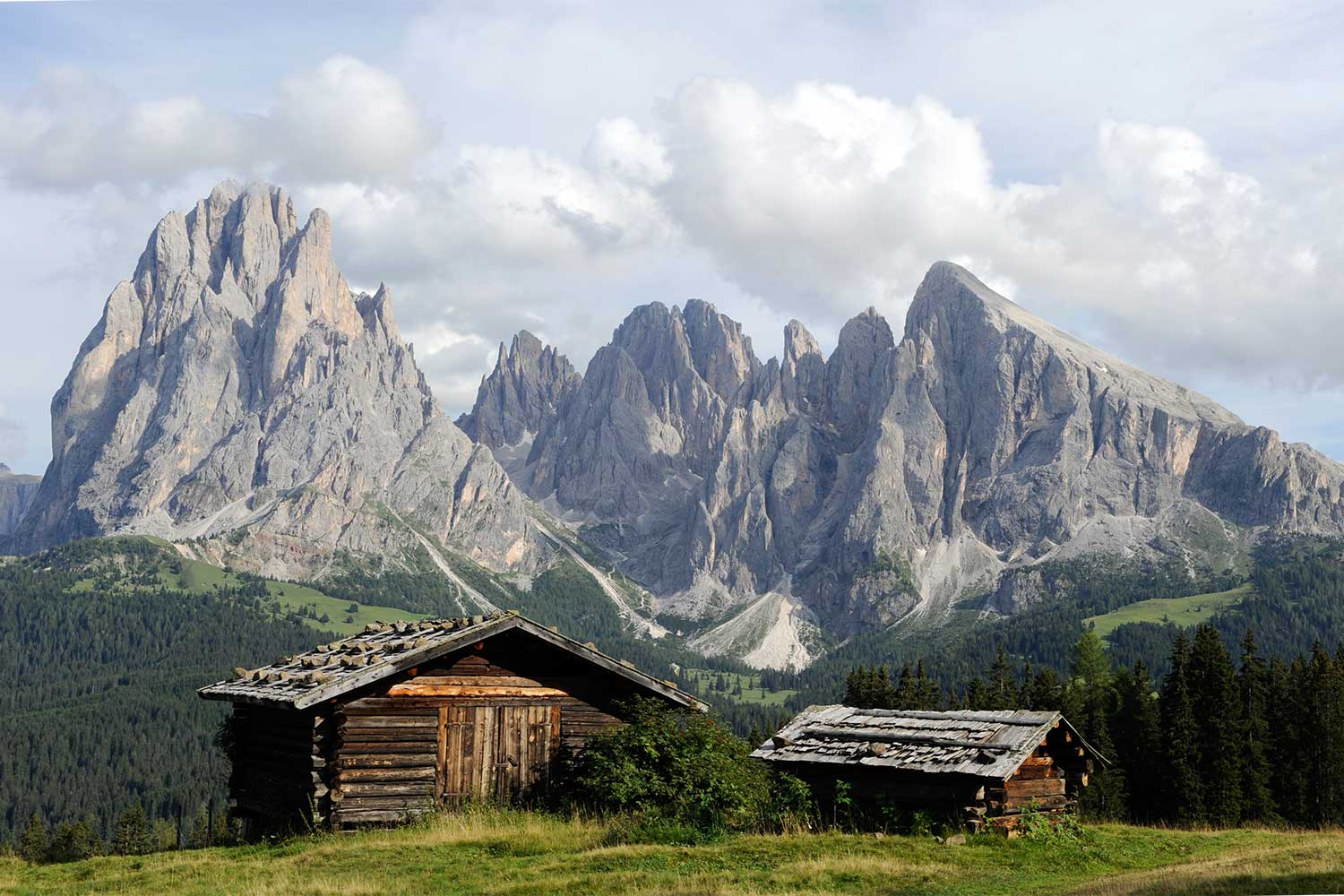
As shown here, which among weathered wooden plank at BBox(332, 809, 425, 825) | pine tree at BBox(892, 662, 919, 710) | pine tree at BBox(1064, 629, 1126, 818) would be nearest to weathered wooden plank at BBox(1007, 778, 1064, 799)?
weathered wooden plank at BBox(332, 809, 425, 825)

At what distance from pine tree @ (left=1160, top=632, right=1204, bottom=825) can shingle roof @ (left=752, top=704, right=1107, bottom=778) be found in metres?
52.2

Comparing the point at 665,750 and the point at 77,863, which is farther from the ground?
the point at 665,750

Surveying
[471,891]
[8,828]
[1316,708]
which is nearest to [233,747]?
[471,891]

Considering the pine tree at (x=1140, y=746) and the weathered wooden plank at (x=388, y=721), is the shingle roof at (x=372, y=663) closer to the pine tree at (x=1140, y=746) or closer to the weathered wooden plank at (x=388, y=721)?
the weathered wooden plank at (x=388, y=721)

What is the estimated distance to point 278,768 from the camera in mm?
28016

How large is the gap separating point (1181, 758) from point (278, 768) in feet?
224

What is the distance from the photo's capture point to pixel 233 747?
30578 mm

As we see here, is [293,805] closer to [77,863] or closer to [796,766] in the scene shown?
[77,863]

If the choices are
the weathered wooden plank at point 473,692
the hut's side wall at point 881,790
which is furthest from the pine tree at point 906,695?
the weathered wooden plank at point 473,692

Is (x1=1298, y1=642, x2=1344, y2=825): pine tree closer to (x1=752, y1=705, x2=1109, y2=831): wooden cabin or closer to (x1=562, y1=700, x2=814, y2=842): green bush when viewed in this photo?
(x1=752, y1=705, x2=1109, y2=831): wooden cabin

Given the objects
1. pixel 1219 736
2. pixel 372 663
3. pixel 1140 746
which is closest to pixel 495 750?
pixel 372 663

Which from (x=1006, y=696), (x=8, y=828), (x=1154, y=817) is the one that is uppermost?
(x=1006, y=696)

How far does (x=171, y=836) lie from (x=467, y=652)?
464 ft

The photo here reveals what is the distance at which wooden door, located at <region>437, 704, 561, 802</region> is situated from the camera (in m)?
27.0
